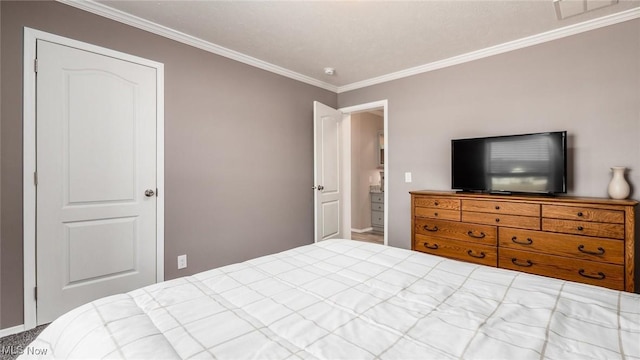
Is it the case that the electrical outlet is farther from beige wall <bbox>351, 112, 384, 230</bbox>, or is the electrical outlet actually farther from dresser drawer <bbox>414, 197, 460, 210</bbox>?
beige wall <bbox>351, 112, 384, 230</bbox>

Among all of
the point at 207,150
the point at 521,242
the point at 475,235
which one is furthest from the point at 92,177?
the point at 521,242

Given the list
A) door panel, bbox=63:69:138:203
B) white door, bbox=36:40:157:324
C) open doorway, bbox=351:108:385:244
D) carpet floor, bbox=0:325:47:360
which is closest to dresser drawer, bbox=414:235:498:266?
open doorway, bbox=351:108:385:244

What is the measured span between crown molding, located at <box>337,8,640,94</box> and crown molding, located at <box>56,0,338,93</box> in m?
1.20

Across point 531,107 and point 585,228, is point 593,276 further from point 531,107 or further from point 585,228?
point 531,107

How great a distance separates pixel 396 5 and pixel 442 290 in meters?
2.04

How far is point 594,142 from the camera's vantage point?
2422 mm

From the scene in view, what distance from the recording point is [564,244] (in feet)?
7.17

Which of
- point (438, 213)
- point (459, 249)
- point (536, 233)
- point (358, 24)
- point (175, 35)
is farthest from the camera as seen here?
point (438, 213)

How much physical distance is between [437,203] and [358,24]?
1.85m

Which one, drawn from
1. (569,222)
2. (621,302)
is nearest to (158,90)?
(621,302)

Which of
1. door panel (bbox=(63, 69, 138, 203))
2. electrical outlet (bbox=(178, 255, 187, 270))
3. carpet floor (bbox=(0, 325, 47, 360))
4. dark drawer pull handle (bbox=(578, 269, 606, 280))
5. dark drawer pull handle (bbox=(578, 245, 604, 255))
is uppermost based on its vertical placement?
door panel (bbox=(63, 69, 138, 203))

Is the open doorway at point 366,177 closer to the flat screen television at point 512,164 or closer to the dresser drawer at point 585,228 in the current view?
the flat screen television at point 512,164

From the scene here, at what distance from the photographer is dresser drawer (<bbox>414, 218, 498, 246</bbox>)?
2.55 metres

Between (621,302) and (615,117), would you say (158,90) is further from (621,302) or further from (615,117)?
(615,117)
